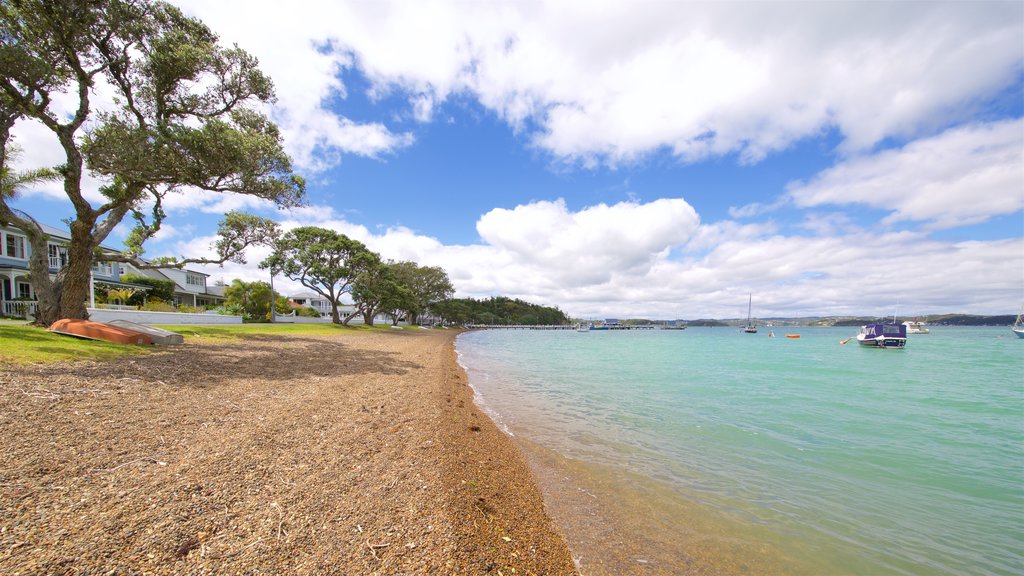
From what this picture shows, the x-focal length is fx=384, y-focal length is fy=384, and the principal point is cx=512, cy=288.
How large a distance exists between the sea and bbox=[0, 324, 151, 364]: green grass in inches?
390

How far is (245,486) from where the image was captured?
13.2 feet

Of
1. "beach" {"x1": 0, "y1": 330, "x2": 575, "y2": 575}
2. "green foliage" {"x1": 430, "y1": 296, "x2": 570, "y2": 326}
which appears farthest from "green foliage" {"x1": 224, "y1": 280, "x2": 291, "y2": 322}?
"green foliage" {"x1": 430, "y1": 296, "x2": 570, "y2": 326}

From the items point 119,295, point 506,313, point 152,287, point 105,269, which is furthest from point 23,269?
point 506,313

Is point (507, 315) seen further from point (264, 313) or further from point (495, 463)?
point (495, 463)

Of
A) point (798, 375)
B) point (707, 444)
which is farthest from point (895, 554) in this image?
point (798, 375)

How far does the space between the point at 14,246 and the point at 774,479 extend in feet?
152

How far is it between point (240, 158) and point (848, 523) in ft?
57.3

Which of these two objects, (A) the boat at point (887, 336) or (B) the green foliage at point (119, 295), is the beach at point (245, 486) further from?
(A) the boat at point (887, 336)

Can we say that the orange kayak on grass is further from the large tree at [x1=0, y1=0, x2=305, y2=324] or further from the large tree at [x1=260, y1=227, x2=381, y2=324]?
the large tree at [x1=260, y1=227, x2=381, y2=324]

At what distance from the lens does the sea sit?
4508 mm

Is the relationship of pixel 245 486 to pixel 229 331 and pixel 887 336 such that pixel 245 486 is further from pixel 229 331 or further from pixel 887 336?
pixel 887 336

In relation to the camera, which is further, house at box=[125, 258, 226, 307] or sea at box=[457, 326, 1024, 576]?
house at box=[125, 258, 226, 307]

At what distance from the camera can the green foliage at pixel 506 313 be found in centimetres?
12862

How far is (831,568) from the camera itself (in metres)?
4.32
